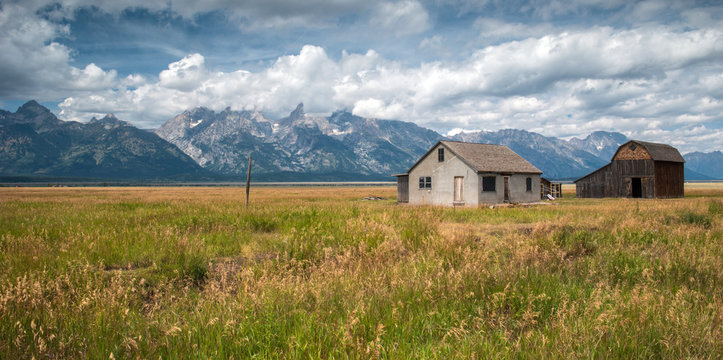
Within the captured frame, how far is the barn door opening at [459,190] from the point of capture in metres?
35.7

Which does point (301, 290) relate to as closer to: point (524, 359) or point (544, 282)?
point (524, 359)

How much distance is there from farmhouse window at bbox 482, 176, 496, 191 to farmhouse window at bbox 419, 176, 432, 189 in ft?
18.7

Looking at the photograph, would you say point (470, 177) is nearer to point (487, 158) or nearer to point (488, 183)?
point (488, 183)

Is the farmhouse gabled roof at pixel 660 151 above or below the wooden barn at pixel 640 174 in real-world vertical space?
above

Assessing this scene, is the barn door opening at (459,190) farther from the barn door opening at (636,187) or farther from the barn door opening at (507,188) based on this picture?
the barn door opening at (636,187)

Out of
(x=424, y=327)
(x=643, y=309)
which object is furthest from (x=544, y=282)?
(x=424, y=327)

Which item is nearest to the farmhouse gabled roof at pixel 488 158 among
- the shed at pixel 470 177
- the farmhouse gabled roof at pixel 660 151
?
the shed at pixel 470 177

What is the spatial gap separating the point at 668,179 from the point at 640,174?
489 centimetres

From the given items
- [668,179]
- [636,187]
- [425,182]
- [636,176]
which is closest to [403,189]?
[425,182]

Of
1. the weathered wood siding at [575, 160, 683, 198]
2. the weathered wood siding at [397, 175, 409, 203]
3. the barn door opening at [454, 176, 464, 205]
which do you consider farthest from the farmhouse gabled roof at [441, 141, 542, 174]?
the weathered wood siding at [575, 160, 683, 198]

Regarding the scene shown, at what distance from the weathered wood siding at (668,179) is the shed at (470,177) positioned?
784 inches

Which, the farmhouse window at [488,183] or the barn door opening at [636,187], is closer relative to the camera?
the farmhouse window at [488,183]

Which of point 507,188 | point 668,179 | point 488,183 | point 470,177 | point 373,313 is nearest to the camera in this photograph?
point 373,313

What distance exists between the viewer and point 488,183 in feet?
117
